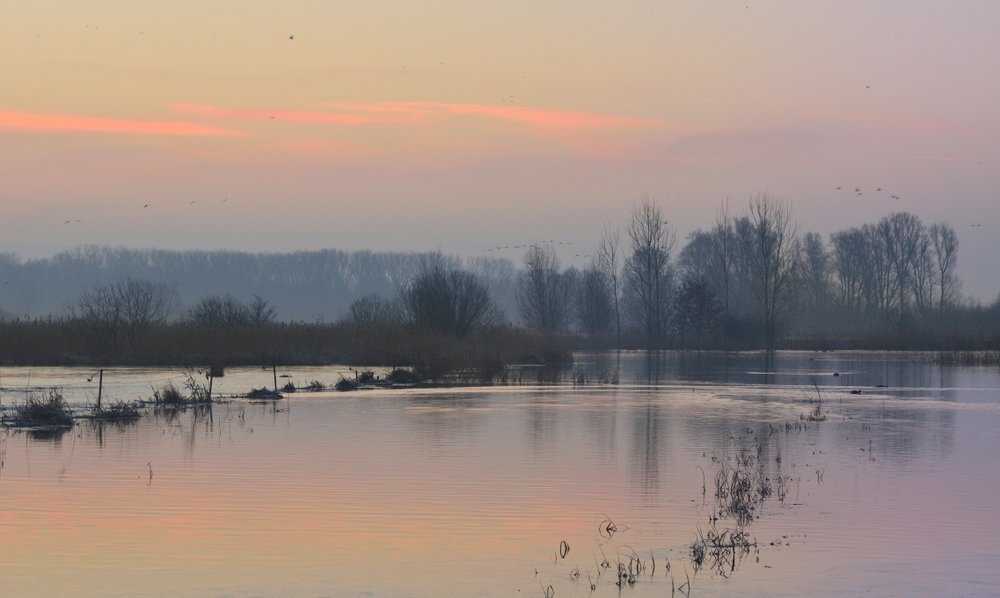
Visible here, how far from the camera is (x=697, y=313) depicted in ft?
296

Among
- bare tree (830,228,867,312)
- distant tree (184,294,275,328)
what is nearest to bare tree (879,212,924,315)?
bare tree (830,228,867,312)

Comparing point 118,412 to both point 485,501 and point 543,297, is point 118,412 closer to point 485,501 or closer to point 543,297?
point 485,501

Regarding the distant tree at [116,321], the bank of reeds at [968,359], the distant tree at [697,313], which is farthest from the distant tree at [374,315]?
the bank of reeds at [968,359]

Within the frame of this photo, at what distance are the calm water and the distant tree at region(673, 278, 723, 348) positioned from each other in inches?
2275

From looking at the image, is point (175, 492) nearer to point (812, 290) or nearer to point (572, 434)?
point (572, 434)

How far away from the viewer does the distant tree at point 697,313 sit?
3561 inches

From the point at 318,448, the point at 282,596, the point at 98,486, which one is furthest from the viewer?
the point at 318,448

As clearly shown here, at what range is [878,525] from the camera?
1492 cm

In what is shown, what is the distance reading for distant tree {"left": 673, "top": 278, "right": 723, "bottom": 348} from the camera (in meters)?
90.4

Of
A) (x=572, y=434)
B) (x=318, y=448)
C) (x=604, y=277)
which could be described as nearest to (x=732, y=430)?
(x=572, y=434)

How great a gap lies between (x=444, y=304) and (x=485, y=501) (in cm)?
4554

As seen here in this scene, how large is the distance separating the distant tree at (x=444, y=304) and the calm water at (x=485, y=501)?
2885 centimetres

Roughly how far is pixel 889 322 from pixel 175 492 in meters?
99.9

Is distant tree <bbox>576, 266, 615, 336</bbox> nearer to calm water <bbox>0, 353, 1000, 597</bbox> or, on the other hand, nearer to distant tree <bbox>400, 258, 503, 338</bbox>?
distant tree <bbox>400, 258, 503, 338</bbox>
